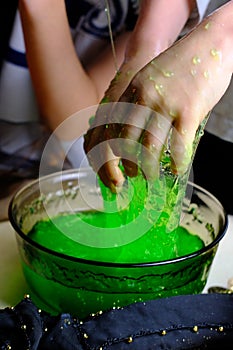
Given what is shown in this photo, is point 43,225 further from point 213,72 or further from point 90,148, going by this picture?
point 213,72

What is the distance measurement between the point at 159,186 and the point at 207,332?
0.36ft

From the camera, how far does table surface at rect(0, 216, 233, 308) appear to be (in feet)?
1.71

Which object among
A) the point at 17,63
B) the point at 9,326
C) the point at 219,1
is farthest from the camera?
the point at 17,63

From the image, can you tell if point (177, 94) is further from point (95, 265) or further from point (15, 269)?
point (15, 269)

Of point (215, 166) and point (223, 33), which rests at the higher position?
point (223, 33)

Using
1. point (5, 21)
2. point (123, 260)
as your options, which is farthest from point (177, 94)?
point (5, 21)

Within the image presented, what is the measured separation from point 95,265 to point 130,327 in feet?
0.18

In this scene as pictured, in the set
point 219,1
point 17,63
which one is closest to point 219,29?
point 219,1

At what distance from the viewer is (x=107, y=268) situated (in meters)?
0.45

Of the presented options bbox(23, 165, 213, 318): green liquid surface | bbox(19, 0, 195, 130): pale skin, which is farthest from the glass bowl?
bbox(19, 0, 195, 130): pale skin

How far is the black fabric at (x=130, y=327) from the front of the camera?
1.27 feet

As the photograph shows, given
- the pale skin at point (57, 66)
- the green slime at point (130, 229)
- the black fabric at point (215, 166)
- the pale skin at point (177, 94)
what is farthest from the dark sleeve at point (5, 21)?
the pale skin at point (177, 94)

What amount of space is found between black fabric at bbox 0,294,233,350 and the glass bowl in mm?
34

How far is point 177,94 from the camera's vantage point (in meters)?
0.39
